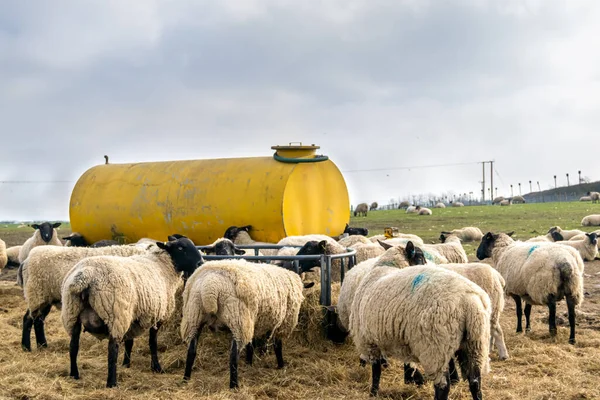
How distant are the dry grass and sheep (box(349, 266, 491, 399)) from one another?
1.09m

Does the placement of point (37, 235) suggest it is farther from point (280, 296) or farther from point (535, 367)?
point (535, 367)

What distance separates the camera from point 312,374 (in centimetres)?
788

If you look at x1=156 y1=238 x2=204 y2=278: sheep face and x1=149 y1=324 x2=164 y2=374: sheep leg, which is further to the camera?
x1=156 y1=238 x2=204 y2=278: sheep face

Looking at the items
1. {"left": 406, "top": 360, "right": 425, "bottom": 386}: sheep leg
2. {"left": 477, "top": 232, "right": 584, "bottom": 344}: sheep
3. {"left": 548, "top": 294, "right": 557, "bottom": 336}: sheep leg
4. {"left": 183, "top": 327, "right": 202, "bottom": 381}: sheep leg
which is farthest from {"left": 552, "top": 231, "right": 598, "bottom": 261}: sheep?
{"left": 183, "top": 327, "right": 202, "bottom": 381}: sheep leg

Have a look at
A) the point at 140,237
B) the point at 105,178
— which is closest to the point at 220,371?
the point at 140,237

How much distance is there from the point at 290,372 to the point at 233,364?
42.4 inches

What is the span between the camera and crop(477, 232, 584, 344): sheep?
9.72 meters

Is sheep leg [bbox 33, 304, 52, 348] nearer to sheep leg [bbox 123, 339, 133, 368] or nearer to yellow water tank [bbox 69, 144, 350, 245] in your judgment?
sheep leg [bbox 123, 339, 133, 368]

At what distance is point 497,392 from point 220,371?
3318 mm

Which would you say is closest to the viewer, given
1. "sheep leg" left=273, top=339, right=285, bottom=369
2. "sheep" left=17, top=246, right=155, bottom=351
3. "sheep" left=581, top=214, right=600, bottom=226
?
"sheep leg" left=273, top=339, right=285, bottom=369

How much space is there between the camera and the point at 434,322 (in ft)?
18.9

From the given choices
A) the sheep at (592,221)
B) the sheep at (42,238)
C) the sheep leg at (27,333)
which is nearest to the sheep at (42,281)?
the sheep leg at (27,333)

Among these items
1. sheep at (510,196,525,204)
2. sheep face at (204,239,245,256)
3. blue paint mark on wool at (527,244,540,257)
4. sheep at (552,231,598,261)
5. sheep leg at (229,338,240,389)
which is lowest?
sheep leg at (229,338,240,389)

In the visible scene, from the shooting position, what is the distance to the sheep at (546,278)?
972 cm
